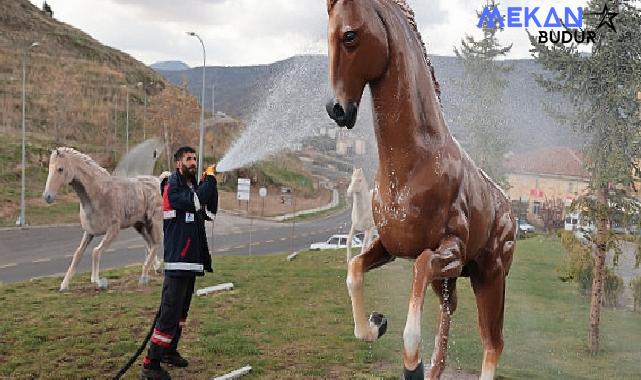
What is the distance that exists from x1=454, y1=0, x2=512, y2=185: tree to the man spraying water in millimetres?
16230

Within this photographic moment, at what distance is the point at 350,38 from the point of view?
2.86m

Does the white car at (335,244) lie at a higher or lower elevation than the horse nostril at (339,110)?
lower

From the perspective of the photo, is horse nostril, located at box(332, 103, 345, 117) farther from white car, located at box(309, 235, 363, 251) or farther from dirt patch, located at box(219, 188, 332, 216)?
dirt patch, located at box(219, 188, 332, 216)

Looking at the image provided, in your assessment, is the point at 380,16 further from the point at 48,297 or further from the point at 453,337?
the point at 48,297

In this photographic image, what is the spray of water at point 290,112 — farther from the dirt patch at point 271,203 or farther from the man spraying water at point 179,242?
the dirt patch at point 271,203

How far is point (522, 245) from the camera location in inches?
926

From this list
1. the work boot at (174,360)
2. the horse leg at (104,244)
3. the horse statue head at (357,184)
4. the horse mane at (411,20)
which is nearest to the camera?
the horse mane at (411,20)

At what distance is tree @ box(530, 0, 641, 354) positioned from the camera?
26.9 ft

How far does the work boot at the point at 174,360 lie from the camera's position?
6.92 meters

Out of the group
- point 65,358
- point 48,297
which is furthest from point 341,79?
point 48,297

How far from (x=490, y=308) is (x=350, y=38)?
2.38 meters

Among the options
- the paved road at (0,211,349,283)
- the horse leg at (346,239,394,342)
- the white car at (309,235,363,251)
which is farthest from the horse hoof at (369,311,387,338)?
the white car at (309,235,363,251)

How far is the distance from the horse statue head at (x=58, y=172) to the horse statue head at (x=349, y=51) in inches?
336

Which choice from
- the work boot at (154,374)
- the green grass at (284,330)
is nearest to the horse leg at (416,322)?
the green grass at (284,330)
